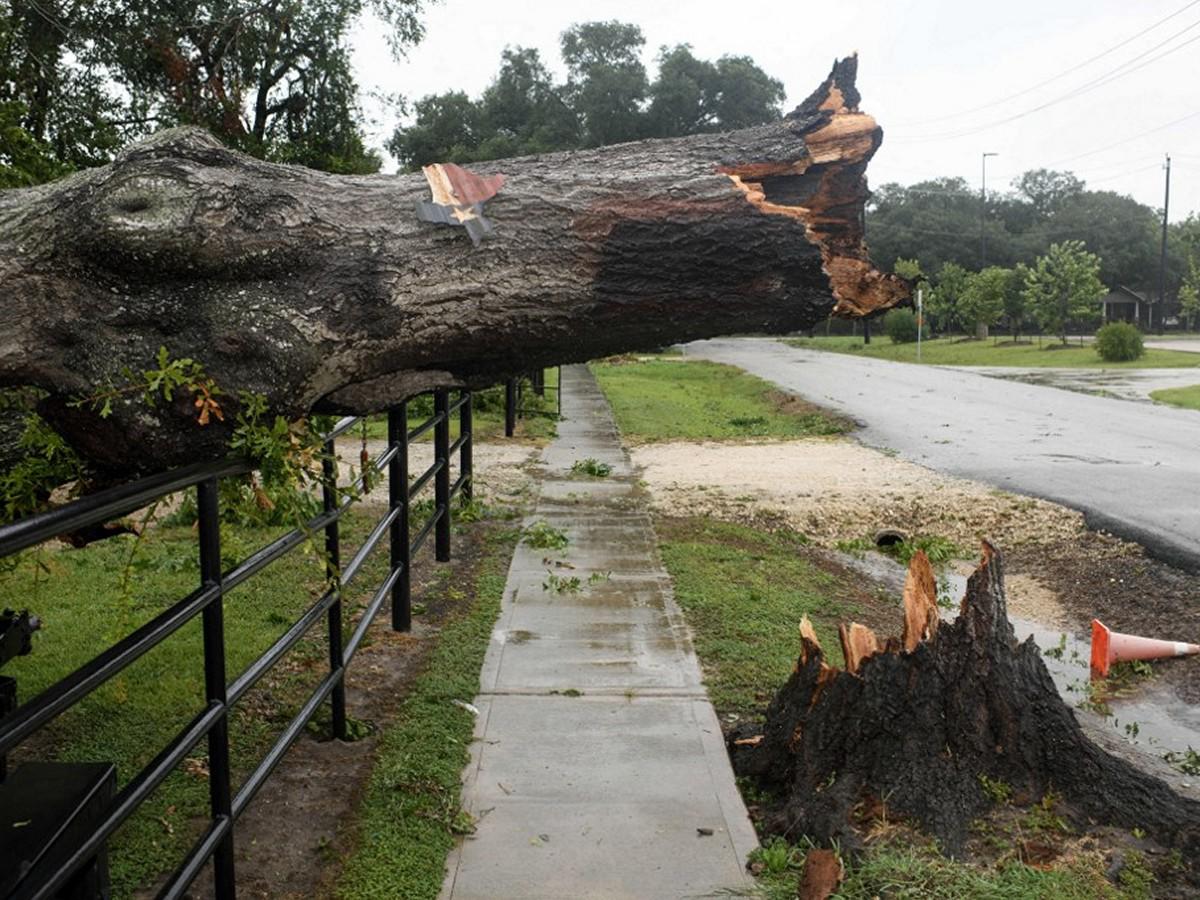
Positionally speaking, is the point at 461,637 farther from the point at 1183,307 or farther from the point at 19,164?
the point at 1183,307

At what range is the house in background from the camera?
7462 cm

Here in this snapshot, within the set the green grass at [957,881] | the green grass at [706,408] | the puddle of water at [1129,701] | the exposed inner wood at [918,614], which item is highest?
the exposed inner wood at [918,614]

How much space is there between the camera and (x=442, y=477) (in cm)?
786

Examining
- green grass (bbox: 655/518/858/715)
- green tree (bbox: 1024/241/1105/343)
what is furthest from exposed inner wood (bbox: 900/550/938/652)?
green tree (bbox: 1024/241/1105/343)

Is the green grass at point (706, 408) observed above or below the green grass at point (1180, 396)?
below

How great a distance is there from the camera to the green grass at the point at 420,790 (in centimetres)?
338

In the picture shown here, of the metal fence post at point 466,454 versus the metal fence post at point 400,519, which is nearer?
the metal fence post at point 400,519

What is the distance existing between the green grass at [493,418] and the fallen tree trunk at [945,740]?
37.4 feet

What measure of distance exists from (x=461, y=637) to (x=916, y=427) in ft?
44.2

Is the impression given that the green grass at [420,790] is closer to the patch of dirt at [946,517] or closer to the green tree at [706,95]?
the patch of dirt at [946,517]

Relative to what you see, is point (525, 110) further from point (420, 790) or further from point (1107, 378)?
point (420, 790)

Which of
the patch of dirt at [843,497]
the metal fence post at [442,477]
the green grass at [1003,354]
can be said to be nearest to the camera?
the metal fence post at [442,477]

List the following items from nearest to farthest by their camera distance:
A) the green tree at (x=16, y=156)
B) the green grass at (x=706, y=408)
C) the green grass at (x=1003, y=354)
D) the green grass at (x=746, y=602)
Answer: the green grass at (x=746, y=602), the green tree at (x=16, y=156), the green grass at (x=706, y=408), the green grass at (x=1003, y=354)

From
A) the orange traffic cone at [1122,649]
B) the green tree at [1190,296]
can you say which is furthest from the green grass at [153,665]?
the green tree at [1190,296]
